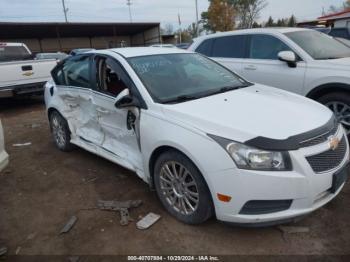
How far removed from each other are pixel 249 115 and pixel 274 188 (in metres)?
0.71

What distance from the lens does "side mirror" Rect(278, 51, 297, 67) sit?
486 centimetres

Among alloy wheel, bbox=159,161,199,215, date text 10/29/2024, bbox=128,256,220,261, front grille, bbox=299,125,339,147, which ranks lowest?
date text 10/29/2024, bbox=128,256,220,261

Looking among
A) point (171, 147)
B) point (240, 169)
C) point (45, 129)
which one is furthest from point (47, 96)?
point (240, 169)

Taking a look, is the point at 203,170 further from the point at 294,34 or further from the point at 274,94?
the point at 294,34

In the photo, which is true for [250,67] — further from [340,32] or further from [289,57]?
[340,32]

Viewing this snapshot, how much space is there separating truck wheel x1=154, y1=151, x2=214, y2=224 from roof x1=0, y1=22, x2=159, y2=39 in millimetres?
29663

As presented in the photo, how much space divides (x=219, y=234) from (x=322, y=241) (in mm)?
884

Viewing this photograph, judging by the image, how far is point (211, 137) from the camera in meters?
2.60

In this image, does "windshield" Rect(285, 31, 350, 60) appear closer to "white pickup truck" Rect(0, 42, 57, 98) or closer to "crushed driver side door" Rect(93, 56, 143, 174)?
"crushed driver side door" Rect(93, 56, 143, 174)

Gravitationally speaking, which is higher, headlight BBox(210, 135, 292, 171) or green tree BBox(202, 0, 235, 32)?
green tree BBox(202, 0, 235, 32)

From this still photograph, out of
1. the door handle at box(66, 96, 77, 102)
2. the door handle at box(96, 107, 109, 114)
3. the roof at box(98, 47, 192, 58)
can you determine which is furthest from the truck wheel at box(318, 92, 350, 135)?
the door handle at box(66, 96, 77, 102)

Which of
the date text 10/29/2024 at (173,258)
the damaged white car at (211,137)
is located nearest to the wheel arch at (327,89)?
the damaged white car at (211,137)

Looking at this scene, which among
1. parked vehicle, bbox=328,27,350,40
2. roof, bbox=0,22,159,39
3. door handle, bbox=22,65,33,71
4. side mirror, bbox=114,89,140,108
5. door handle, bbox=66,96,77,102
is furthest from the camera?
roof, bbox=0,22,159,39

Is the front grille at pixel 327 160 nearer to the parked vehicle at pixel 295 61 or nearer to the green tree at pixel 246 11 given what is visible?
the parked vehicle at pixel 295 61
